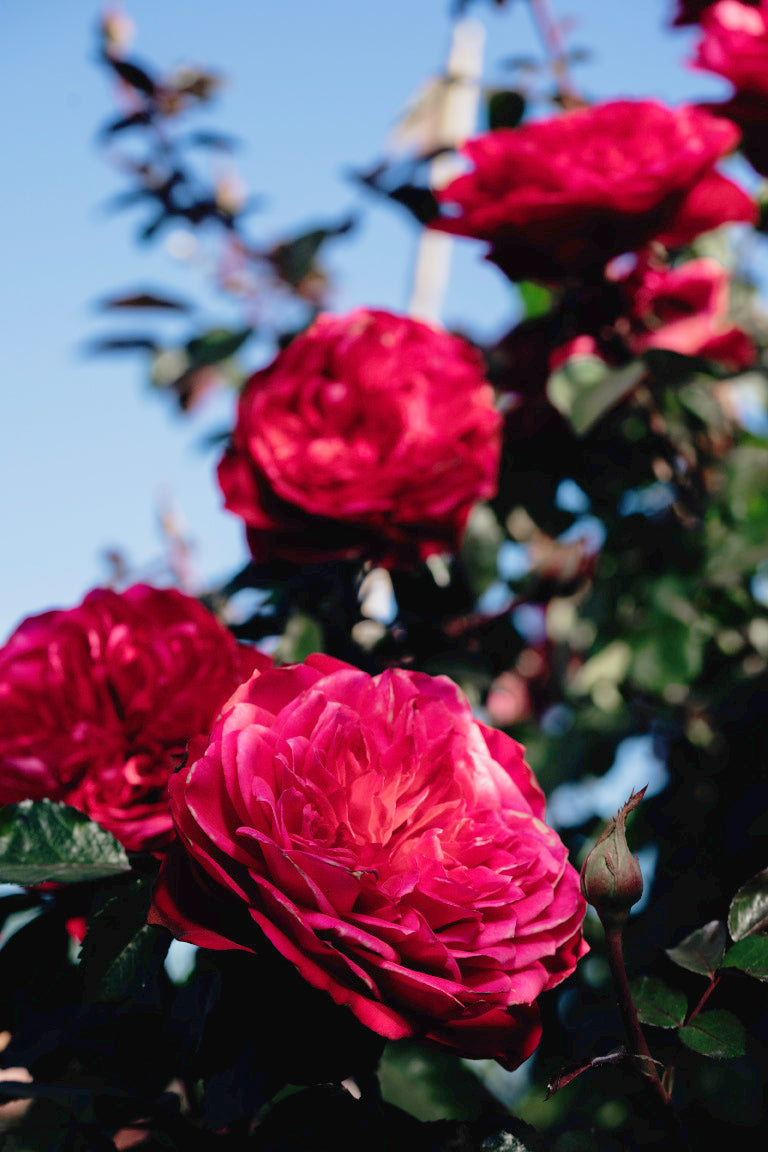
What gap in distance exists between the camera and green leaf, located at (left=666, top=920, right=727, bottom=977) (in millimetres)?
440

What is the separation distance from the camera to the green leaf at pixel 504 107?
1021 millimetres

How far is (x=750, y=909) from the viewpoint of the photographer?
0.45m

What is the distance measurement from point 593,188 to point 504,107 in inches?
13.3

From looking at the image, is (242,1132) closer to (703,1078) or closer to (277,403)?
(703,1078)

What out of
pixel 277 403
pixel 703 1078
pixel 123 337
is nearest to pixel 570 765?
pixel 703 1078

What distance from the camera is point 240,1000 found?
38 centimetres

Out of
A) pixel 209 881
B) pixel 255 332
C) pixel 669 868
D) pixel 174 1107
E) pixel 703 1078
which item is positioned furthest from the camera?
pixel 255 332

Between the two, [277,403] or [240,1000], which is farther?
[277,403]

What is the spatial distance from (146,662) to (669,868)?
1.42ft

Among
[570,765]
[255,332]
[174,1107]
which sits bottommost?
[570,765]

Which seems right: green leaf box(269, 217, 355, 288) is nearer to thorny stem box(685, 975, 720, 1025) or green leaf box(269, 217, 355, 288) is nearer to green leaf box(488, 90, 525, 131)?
green leaf box(488, 90, 525, 131)

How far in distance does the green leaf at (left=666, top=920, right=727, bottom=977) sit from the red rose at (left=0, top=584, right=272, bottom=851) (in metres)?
0.28

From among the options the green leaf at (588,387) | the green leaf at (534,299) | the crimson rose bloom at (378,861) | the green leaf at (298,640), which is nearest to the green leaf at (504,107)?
the green leaf at (534,299)

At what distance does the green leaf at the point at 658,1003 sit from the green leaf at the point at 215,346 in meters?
0.76
